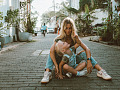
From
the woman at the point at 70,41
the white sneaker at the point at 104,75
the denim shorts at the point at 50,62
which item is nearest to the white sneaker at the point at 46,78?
the woman at the point at 70,41

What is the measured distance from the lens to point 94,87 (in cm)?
334

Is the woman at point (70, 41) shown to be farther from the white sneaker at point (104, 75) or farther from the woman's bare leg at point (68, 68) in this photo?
the woman's bare leg at point (68, 68)

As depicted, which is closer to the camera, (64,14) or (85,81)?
(85,81)

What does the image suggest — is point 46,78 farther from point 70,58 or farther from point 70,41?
point 70,41

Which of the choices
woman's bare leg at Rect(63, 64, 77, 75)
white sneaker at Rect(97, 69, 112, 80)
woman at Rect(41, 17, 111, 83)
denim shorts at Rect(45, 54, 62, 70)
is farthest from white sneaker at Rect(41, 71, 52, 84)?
white sneaker at Rect(97, 69, 112, 80)

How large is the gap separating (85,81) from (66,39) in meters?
1.05

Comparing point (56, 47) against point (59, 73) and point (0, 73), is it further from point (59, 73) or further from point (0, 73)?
point (0, 73)

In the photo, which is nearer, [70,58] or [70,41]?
[70,58]

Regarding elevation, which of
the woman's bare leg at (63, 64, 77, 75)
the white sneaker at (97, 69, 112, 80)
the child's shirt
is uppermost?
the child's shirt

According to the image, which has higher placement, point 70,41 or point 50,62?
point 70,41

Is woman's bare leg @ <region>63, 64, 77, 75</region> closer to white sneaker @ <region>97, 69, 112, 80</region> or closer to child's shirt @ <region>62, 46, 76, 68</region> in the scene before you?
child's shirt @ <region>62, 46, 76, 68</region>

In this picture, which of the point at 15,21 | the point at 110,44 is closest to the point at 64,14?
the point at 15,21

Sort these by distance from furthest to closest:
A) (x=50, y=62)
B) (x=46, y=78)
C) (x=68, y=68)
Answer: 1. (x=50, y=62)
2. (x=68, y=68)
3. (x=46, y=78)

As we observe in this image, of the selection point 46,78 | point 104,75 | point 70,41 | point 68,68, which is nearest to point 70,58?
point 68,68
